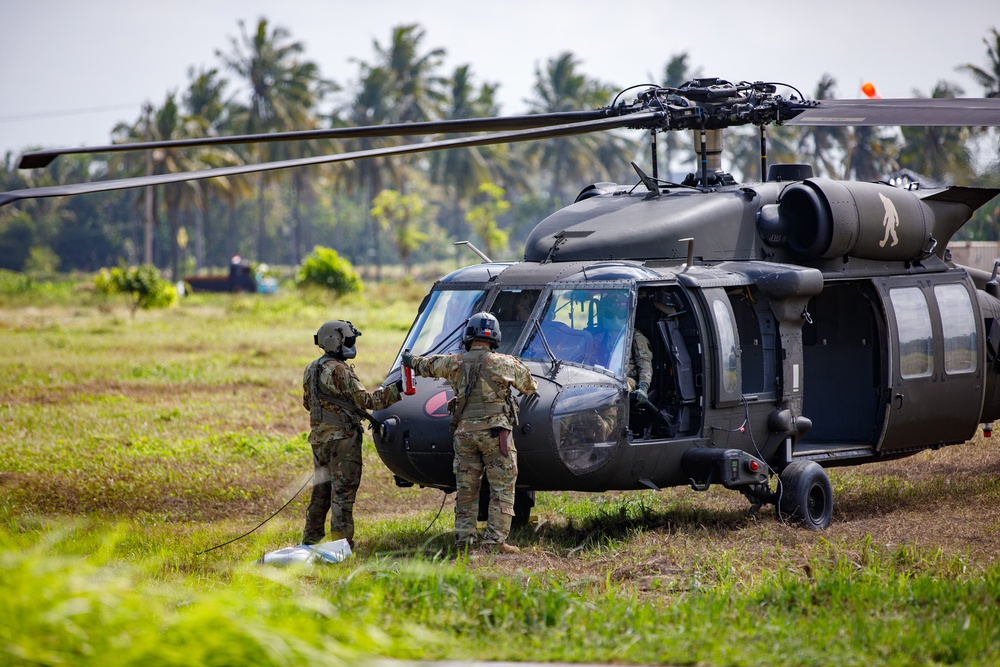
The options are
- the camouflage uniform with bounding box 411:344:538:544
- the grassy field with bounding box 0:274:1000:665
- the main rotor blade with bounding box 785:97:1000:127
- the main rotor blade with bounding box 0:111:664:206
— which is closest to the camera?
the grassy field with bounding box 0:274:1000:665

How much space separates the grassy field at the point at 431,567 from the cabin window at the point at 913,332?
124cm

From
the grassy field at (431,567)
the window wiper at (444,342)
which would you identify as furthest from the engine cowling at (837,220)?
the window wiper at (444,342)

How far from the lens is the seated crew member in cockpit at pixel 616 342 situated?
8.61 metres

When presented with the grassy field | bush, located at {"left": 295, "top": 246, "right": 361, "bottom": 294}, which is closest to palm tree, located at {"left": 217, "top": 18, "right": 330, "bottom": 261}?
bush, located at {"left": 295, "top": 246, "right": 361, "bottom": 294}

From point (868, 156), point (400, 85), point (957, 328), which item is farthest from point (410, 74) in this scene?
point (957, 328)

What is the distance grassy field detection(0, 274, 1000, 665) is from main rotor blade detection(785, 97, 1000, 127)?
3198 millimetres

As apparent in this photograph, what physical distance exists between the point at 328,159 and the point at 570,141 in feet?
224

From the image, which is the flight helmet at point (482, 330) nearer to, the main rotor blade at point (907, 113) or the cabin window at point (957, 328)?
the main rotor blade at point (907, 113)

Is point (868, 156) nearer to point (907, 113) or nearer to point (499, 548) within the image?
point (907, 113)

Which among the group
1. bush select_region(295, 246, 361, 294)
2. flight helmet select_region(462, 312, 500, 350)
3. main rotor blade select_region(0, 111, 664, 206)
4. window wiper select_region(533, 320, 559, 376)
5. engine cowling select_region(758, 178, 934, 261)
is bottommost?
bush select_region(295, 246, 361, 294)

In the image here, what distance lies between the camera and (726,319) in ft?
29.6

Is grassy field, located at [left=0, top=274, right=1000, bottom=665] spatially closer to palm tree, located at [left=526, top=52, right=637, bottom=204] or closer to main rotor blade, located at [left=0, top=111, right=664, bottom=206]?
main rotor blade, located at [left=0, top=111, right=664, bottom=206]

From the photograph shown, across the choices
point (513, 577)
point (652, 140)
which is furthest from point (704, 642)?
point (652, 140)

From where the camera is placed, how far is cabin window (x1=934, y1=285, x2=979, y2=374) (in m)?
10.5
